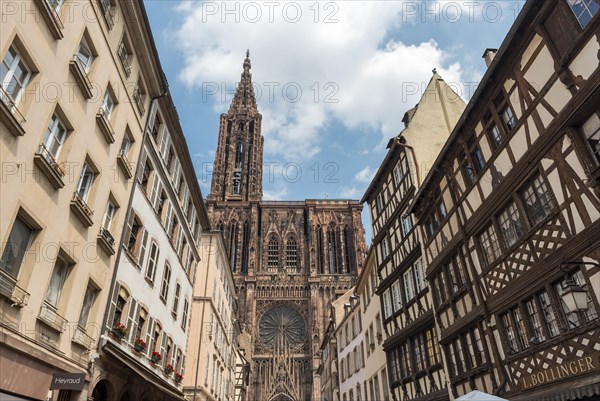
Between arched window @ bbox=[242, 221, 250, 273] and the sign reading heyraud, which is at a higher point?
arched window @ bbox=[242, 221, 250, 273]

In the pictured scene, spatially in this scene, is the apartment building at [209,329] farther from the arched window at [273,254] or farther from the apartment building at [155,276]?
the arched window at [273,254]

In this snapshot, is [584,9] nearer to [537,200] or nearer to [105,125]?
[537,200]

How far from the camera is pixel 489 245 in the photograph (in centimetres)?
1218

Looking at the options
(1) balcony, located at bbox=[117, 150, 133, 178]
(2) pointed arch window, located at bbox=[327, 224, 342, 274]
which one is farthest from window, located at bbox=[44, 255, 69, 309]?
(2) pointed arch window, located at bbox=[327, 224, 342, 274]

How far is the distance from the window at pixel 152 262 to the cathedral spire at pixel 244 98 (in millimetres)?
71340

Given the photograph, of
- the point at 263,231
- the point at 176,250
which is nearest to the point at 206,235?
the point at 176,250

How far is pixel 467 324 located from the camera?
42.3 feet

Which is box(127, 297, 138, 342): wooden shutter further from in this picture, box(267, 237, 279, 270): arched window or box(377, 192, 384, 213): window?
box(267, 237, 279, 270): arched window

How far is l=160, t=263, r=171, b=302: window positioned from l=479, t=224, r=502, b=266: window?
12.2m

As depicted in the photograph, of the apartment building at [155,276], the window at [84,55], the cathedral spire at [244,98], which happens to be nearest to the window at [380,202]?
the apartment building at [155,276]

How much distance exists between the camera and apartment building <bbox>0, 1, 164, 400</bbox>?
7.93m

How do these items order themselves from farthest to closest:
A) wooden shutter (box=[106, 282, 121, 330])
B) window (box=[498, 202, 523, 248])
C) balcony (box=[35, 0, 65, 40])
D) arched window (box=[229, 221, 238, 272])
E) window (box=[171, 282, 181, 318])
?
arched window (box=[229, 221, 238, 272]), window (box=[171, 282, 181, 318]), wooden shutter (box=[106, 282, 121, 330]), window (box=[498, 202, 523, 248]), balcony (box=[35, 0, 65, 40])

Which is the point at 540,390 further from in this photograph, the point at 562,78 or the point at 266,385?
the point at 266,385

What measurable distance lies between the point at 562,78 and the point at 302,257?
61324 millimetres
